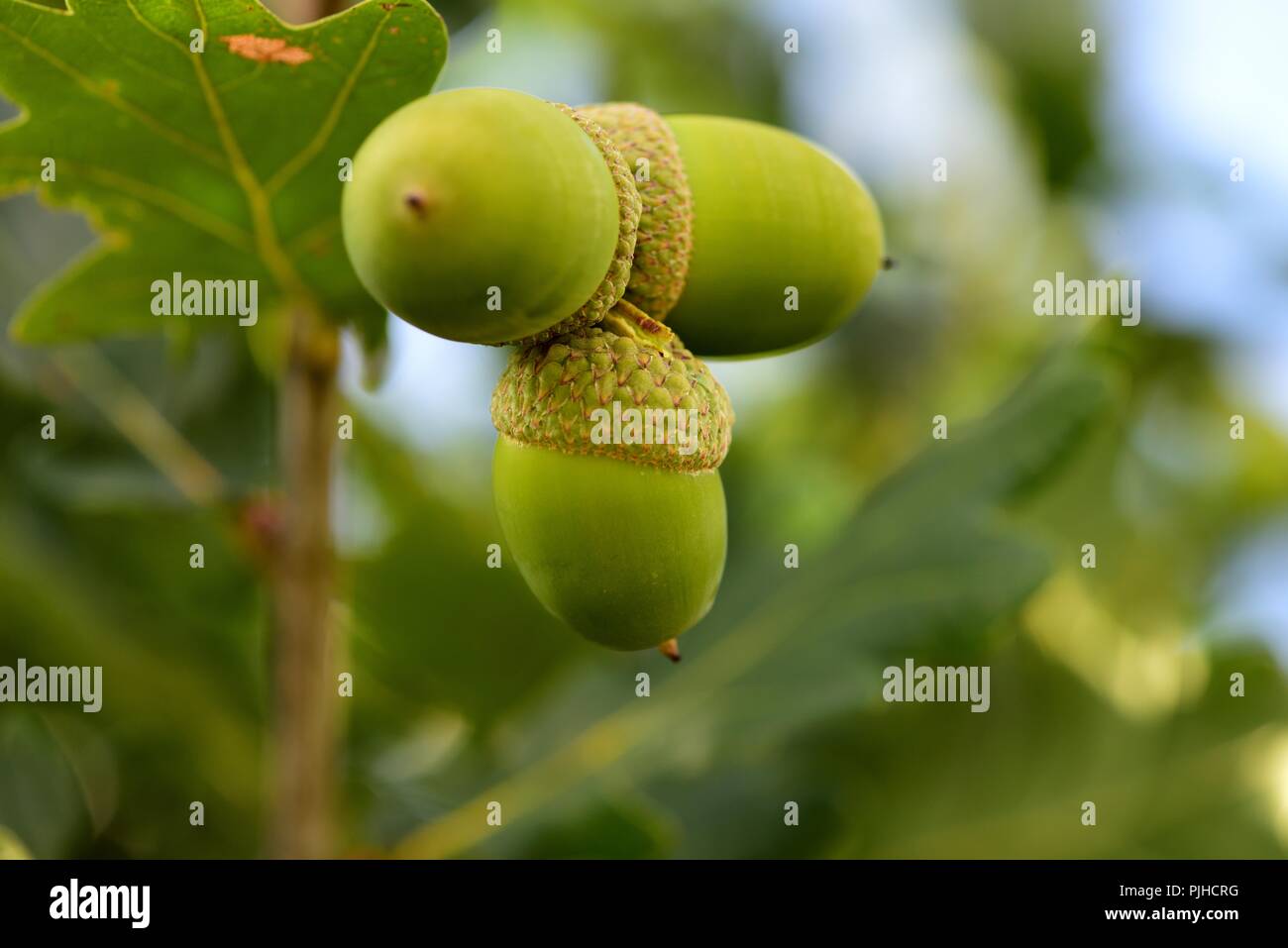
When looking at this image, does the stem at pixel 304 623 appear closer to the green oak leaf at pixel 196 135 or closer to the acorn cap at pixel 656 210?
the green oak leaf at pixel 196 135

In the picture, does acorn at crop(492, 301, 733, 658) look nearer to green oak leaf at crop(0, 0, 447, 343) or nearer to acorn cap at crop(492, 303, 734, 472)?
acorn cap at crop(492, 303, 734, 472)

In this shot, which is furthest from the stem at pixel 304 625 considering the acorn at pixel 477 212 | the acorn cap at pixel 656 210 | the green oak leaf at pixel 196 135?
the acorn at pixel 477 212

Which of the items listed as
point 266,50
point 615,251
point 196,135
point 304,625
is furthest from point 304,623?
point 615,251

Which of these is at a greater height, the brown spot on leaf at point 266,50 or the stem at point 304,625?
the brown spot on leaf at point 266,50

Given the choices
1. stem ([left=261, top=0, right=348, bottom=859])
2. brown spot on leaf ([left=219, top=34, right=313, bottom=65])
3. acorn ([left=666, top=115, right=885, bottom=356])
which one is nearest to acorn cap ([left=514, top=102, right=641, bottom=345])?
acorn ([left=666, top=115, right=885, bottom=356])

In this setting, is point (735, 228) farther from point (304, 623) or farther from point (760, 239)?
point (304, 623)

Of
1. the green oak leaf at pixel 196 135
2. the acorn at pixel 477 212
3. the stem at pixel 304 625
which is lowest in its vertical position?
the stem at pixel 304 625
